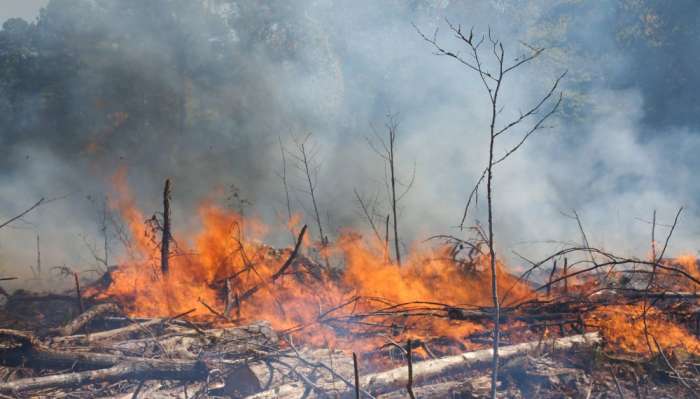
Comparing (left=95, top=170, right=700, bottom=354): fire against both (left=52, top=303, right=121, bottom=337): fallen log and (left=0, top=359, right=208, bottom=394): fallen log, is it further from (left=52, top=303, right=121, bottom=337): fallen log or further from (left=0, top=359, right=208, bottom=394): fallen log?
(left=0, top=359, right=208, bottom=394): fallen log

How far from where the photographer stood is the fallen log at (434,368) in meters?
4.94

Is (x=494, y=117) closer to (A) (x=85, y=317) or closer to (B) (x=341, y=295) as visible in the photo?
(B) (x=341, y=295)

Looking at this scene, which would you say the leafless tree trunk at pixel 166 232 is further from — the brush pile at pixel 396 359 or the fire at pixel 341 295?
the brush pile at pixel 396 359

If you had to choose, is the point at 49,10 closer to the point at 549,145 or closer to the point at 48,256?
the point at 48,256

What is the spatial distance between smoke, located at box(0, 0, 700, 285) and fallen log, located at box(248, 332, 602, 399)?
39.5 ft

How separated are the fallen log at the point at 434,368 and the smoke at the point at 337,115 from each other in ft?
39.5

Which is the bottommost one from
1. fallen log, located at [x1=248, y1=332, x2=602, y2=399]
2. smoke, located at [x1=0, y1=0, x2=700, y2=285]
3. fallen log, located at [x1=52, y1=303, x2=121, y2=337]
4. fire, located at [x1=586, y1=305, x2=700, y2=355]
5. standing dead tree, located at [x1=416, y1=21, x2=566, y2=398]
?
fallen log, located at [x1=248, y1=332, x2=602, y2=399]

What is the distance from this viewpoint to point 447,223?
64.1 feet

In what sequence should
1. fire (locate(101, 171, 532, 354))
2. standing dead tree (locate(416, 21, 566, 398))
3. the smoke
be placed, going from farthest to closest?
the smoke
fire (locate(101, 171, 532, 354))
standing dead tree (locate(416, 21, 566, 398))

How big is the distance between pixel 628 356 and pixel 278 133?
18385 mm

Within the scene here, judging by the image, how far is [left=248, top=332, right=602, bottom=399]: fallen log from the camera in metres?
4.94

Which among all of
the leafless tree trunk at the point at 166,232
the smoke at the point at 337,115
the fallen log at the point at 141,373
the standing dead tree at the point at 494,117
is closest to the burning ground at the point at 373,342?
the fallen log at the point at 141,373

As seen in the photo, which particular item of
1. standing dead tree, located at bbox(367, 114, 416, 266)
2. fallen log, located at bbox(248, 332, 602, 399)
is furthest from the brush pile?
standing dead tree, located at bbox(367, 114, 416, 266)

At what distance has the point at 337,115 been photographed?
74.0 feet
